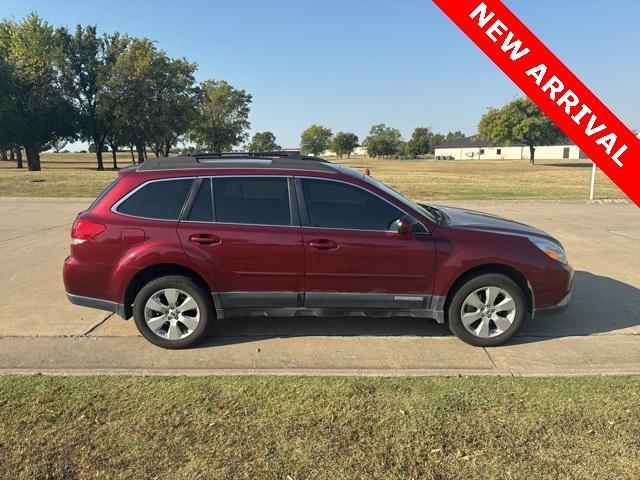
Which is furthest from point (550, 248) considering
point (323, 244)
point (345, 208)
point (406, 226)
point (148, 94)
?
point (148, 94)

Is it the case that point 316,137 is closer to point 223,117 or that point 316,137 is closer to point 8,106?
point 223,117

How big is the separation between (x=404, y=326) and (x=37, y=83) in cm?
4923

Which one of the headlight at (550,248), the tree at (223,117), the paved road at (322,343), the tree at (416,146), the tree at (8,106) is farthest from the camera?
the tree at (416,146)

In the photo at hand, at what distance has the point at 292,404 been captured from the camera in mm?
3242

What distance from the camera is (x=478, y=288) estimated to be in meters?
4.30

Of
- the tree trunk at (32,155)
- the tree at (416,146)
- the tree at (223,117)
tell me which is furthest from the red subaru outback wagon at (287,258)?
the tree at (416,146)

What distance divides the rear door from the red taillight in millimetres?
728

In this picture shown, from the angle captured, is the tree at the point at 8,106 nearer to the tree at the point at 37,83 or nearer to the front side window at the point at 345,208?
the tree at the point at 37,83

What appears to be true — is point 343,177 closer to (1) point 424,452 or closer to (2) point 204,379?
(2) point 204,379

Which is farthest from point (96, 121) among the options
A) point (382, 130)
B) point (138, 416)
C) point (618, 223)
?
point (382, 130)

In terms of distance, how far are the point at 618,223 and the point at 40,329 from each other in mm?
12007

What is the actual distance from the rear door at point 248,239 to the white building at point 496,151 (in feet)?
334

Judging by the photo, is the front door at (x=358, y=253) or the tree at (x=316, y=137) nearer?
the front door at (x=358, y=253)

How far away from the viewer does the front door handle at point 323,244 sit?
422 centimetres
